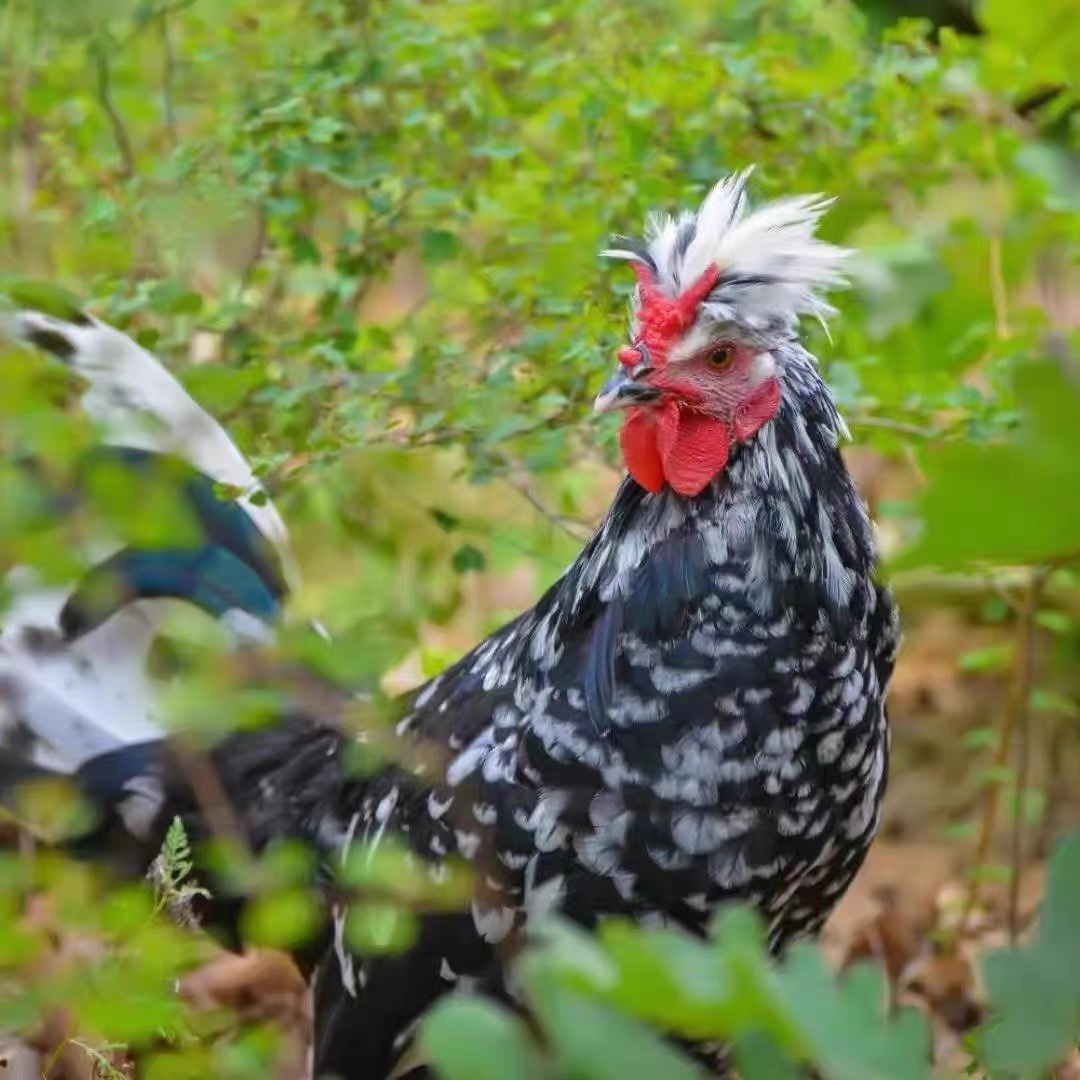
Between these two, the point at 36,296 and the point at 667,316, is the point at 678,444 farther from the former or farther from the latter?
the point at 36,296

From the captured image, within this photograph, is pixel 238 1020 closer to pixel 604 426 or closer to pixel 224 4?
pixel 604 426

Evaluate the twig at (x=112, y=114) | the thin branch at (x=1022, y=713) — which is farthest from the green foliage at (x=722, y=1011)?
the twig at (x=112, y=114)

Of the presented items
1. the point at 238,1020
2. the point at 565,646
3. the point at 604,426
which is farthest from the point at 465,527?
the point at 238,1020

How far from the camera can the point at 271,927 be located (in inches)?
60.8

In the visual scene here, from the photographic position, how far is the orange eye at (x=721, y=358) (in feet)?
8.84

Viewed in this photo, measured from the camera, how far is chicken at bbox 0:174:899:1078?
2611mm

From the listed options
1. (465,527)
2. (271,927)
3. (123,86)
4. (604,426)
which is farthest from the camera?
(123,86)

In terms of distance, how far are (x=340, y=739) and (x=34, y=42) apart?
183 cm

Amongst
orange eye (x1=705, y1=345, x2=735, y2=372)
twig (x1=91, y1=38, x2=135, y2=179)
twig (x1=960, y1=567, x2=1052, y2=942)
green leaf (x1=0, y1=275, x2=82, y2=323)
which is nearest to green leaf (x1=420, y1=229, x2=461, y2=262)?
twig (x1=91, y1=38, x2=135, y2=179)

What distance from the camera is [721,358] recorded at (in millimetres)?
2701

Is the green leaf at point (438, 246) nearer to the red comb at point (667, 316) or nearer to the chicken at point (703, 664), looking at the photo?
the chicken at point (703, 664)

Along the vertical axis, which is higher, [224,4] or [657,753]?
[224,4]

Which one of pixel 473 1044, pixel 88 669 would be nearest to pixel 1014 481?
pixel 473 1044

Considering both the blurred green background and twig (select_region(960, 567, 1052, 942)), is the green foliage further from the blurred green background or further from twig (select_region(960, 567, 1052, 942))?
twig (select_region(960, 567, 1052, 942))
